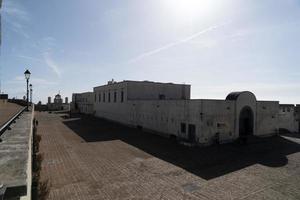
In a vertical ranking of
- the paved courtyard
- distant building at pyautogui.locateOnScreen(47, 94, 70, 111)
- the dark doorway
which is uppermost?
distant building at pyautogui.locateOnScreen(47, 94, 70, 111)

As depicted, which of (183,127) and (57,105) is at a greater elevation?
(57,105)

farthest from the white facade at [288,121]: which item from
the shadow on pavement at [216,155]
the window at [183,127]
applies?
the window at [183,127]

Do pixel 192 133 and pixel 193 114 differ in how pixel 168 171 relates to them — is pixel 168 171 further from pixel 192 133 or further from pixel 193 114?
pixel 193 114

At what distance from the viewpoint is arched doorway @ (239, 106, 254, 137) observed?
2013 cm

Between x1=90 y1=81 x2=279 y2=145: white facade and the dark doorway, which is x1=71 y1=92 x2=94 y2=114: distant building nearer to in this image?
x1=90 y1=81 x2=279 y2=145: white facade

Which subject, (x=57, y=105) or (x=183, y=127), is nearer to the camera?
(x=183, y=127)

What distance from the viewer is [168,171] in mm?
11102

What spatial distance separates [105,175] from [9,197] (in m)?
7.96

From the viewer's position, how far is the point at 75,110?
53.6 metres

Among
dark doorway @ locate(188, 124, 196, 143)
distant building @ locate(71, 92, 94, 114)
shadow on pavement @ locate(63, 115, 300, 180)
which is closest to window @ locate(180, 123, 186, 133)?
dark doorway @ locate(188, 124, 196, 143)

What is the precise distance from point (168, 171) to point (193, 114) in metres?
7.61

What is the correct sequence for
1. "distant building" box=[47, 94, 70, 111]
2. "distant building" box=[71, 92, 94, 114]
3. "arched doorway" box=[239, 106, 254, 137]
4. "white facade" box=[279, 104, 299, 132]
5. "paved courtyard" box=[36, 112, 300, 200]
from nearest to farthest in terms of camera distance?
"paved courtyard" box=[36, 112, 300, 200], "arched doorway" box=[239, 106, 254, 137], "white facade" box=[279, 104, 299, 132], "distant building" box=[71, 92, 94, 114], "distant building" box=[47, 94, 70, 111]

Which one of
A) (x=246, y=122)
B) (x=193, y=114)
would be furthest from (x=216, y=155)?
(x=246, y=122)

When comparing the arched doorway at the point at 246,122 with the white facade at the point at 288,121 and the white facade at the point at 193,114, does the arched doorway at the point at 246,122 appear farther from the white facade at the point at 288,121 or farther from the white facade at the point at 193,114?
the white facade at the point at 288,121
